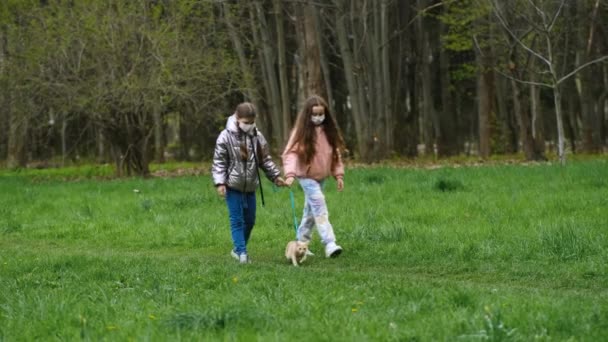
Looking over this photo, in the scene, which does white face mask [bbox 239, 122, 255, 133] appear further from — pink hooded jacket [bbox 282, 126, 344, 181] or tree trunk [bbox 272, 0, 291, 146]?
tree trunk [bbox 272, 0, 291, 146]

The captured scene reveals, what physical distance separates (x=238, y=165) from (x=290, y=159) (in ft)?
1.87

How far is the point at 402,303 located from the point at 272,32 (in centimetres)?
2756

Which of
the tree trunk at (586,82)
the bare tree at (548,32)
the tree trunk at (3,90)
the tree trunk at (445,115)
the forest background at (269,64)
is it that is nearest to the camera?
the bare tree at (548,32)

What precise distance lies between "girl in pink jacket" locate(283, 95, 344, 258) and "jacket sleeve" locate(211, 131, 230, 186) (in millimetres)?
640

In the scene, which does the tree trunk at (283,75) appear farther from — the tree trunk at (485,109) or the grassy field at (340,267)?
the grassy field at (340,267)

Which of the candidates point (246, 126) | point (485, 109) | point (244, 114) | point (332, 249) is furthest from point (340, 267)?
point (485, 109)

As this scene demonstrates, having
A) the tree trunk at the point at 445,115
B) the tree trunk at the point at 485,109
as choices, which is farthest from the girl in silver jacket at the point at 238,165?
the tree trunk at the point at 445,115

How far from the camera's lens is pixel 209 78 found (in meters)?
25.2

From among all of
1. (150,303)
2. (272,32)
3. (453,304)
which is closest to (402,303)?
(453,304)

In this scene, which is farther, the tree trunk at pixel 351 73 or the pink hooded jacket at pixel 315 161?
the tree trunk at pixel 351 73

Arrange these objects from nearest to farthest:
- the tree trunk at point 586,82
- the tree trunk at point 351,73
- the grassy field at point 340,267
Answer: the grassy field at point 340,267
the tree trunk at point 351,73
the tree trunk at point 586,82

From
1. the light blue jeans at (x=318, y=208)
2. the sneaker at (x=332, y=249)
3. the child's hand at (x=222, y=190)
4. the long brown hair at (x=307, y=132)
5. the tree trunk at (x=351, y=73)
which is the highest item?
the tree trunk at (x=351, y=73)

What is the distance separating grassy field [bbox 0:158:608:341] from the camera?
581cm

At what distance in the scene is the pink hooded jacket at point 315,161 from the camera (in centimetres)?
980
